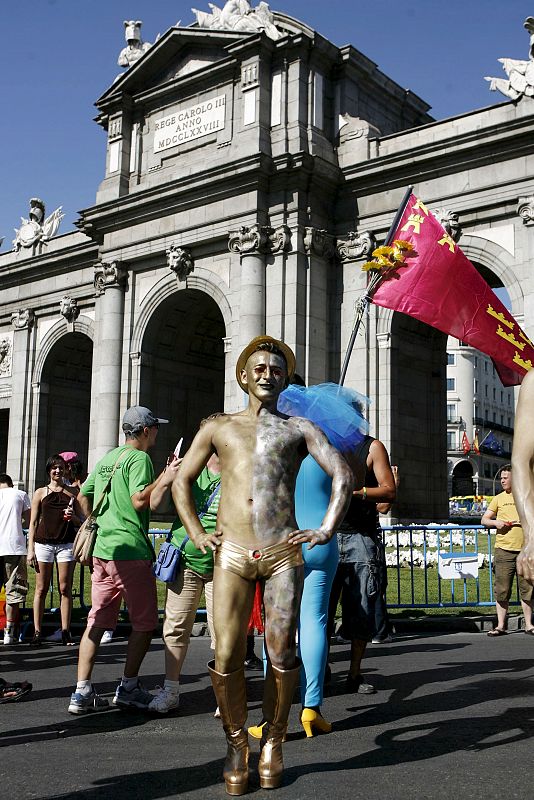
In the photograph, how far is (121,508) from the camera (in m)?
5.97

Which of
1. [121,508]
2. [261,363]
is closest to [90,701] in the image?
[121,508]

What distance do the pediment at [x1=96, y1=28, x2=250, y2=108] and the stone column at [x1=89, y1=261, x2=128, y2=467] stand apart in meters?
5.36

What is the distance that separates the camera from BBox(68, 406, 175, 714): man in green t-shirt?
5.74 metres

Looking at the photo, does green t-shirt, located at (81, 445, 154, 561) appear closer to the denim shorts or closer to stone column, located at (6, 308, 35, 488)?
the denim shorts

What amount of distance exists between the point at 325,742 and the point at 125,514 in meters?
2.01

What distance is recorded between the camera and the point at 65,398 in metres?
31.8

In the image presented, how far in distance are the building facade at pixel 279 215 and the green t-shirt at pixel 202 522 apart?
14066 mm

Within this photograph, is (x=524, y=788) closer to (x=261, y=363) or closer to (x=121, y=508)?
(x=261, y=363)

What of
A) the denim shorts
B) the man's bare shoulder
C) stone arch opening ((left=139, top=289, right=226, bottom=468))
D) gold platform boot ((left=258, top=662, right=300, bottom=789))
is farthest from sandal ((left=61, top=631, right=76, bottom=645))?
stone arch opening ((left=139, top=289, right=226, bottom=468))

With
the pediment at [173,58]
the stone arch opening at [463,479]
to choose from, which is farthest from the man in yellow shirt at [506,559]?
the stone arch opening at [463,479]

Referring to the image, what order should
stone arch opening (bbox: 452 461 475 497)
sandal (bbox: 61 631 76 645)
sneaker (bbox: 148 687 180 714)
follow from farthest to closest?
1. stone arch opening (bbox: 452 461 475 497)
2. sandal (bbox: 61 631 76 645)
3. sneaker (bbox: 148 687 180 714)

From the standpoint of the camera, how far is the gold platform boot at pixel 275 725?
12.9ft

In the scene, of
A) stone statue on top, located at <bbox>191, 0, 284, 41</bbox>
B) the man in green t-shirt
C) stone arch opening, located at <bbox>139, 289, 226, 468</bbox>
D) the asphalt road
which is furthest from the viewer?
stone arch opening, located at <bbox>139, 289, 226, 468</bbox>

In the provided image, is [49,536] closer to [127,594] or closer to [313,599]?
[127,594]
